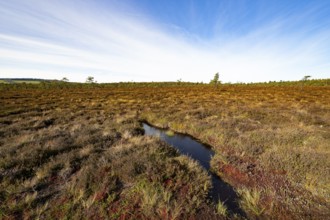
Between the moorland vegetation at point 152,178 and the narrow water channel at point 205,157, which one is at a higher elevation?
the moorland vegetation at point 152,178

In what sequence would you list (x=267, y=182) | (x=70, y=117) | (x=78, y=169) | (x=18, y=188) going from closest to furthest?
1. (x=18, y=188)
2. (x=267, y=182)
3. (x=78, y=169)
4. (x=70, y=117)

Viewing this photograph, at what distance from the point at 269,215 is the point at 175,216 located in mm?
2340

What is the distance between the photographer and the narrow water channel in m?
4.90

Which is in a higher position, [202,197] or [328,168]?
[328,168]

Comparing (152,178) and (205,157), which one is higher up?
(152,178)

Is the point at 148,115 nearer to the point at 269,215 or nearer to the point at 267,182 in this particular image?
the point at 267,182

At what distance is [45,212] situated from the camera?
408 centimetres

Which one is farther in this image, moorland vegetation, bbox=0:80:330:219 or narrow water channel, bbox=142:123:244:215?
narrow water channel, bbox=142:123:244:215

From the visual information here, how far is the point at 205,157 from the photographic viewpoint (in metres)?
7.93

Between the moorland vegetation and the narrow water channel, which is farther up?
the moorland vegetation

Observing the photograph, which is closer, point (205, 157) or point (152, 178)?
point (152, 178)

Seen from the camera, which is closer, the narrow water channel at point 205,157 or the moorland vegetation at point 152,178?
the moorland vegetation at point 152,178

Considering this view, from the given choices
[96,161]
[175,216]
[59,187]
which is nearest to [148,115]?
[96,161]

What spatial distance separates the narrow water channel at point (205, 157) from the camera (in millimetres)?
4898
